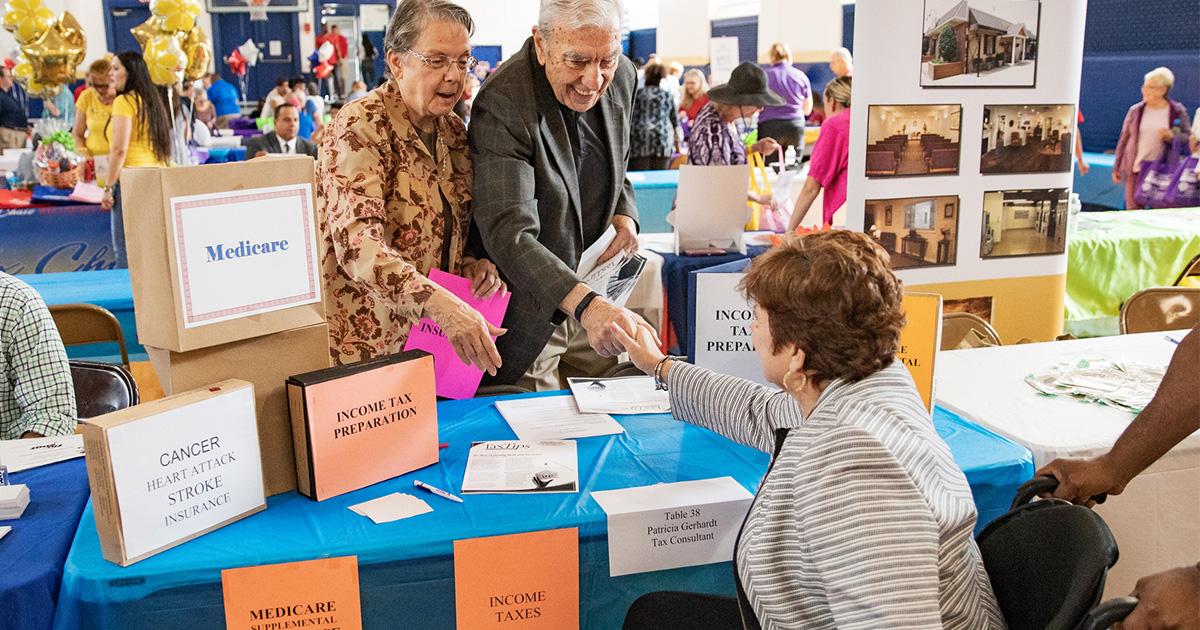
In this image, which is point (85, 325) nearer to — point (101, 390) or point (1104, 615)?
point (101, 390)

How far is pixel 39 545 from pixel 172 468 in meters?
0.25

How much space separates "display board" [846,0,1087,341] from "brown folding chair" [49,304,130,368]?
8.05ft

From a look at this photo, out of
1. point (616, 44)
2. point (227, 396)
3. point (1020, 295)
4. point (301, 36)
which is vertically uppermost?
point (301, 36)

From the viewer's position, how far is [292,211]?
139cm

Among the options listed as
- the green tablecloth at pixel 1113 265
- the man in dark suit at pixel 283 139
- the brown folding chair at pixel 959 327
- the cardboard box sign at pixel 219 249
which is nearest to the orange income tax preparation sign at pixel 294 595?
the cardboard box sign at pixel 219 249

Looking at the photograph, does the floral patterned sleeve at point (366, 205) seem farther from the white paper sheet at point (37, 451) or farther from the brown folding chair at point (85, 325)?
the brown folding chair at point (85, 325)

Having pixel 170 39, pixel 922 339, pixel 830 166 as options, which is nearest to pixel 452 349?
pixel 922 339

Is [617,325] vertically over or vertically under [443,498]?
over

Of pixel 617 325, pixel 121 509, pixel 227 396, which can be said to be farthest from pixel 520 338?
pixel 121 509

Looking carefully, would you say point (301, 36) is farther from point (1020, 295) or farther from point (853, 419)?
point (853, 419)

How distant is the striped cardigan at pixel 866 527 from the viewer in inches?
39.7

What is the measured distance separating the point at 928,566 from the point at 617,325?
0.85 metres

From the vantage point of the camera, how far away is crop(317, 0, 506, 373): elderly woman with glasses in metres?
1.70

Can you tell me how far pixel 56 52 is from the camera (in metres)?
6.72
